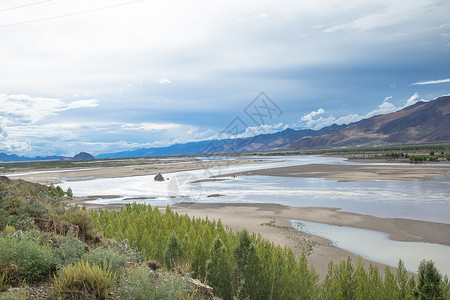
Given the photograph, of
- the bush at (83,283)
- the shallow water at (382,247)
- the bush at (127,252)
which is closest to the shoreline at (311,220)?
the shallow water at (382,247)

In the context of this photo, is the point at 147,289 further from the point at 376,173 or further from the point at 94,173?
the point at 94,173

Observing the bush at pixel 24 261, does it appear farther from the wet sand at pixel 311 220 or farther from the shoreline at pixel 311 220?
the wet sand at pixel 311 220

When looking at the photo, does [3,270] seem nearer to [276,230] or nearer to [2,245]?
[2,245]

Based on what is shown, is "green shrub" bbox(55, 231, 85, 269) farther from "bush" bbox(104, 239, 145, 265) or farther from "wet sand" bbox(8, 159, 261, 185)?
"wet sand" bbox(8, 159, 261, 185)

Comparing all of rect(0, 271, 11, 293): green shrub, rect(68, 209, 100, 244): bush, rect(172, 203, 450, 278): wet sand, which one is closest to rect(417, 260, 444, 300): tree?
rect(172, 203, 450, 278): wet sand

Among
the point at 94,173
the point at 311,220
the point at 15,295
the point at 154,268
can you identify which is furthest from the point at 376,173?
the point at 94,173

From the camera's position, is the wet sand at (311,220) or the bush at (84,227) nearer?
the bush at (84,227)

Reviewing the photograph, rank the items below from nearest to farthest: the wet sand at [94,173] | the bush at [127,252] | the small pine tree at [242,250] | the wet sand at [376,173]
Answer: the bush at [127,252] < the small pine tree at [242,250] < the wet sand at [376,173] < the wet sand at [94,173]
